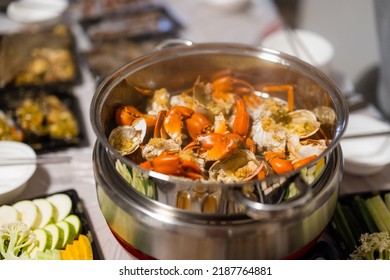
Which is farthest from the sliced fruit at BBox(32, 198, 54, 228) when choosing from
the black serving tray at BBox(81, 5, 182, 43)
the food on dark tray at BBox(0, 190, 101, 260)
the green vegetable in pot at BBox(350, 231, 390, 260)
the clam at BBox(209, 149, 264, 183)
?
the black serving tray at BBox(81, 5, 182, 43)

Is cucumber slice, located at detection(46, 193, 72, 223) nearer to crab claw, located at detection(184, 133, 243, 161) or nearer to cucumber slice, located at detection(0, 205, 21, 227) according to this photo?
cucumber slice, located at detection(0, 205, 21, 227)

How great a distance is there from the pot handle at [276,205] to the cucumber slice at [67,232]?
535mm

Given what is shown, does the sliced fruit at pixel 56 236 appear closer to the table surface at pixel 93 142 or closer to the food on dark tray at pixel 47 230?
the food on dark tray at pixel 47 230

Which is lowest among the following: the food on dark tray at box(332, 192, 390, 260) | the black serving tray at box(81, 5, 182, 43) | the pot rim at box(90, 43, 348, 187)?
the black serving tray at box(81, 5, 182, 43)

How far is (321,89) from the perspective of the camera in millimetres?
1386

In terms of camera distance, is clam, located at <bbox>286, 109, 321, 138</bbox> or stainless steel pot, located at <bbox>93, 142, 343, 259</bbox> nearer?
stainless steel pot, located at <bbox>93, 142, 343, 259</bbox>

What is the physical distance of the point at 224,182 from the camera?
4.00ft

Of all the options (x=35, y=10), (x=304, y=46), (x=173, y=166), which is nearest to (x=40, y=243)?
(x=173, y=166)

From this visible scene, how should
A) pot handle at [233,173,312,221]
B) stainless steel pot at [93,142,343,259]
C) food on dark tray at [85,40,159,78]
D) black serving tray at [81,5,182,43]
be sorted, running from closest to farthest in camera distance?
1. pot handle at [233,173,312,221]
2. stainless steel pot at [93,142,343,259]
3. food on dark tray at [85,40,159,78]
4. black serving tray at [81,5,182,43]

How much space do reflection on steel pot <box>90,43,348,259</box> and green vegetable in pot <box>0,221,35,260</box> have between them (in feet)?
0.81

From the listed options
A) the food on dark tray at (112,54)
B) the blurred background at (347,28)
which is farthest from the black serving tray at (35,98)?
the blurred background at (347,28)

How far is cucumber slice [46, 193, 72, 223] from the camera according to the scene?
4.70 feet

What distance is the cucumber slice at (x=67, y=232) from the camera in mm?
1349

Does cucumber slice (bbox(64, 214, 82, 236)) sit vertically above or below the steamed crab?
below
